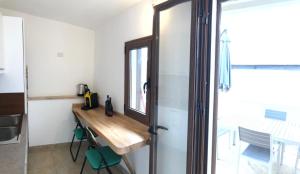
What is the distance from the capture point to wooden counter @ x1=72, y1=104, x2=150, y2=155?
1.88 meters

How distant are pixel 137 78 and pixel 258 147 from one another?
1663 millimetres

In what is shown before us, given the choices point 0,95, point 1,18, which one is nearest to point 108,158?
point 0,95

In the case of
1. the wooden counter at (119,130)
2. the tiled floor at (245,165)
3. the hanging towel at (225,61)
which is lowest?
the tiled floor at (245,165)

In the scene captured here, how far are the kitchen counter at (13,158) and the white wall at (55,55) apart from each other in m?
1.92

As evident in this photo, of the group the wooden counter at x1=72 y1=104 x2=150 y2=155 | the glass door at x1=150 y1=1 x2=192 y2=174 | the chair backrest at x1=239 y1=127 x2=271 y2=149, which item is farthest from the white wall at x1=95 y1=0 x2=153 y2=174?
the chair backrest at x1=239 y1=127 x2=271 y2=149

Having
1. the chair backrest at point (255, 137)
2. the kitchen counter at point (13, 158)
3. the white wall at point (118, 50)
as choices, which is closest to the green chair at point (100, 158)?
the white wall at point (118, 50)

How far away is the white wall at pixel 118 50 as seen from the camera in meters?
2.37

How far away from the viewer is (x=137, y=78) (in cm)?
260

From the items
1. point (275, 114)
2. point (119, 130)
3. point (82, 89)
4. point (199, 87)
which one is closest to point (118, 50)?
point (119, 130)

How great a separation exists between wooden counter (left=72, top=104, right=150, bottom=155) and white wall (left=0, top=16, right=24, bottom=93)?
957 millimetres

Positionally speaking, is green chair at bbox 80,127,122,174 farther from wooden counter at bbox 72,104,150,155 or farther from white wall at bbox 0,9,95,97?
white wall at bbox 0,9,95,97

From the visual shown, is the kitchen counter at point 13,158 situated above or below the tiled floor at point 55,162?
above

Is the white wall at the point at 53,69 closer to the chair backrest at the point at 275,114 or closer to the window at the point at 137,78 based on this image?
the window at the point at 137,78

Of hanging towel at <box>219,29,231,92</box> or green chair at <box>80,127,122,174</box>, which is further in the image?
hanging towel at <box>219,29,231,92</box>
